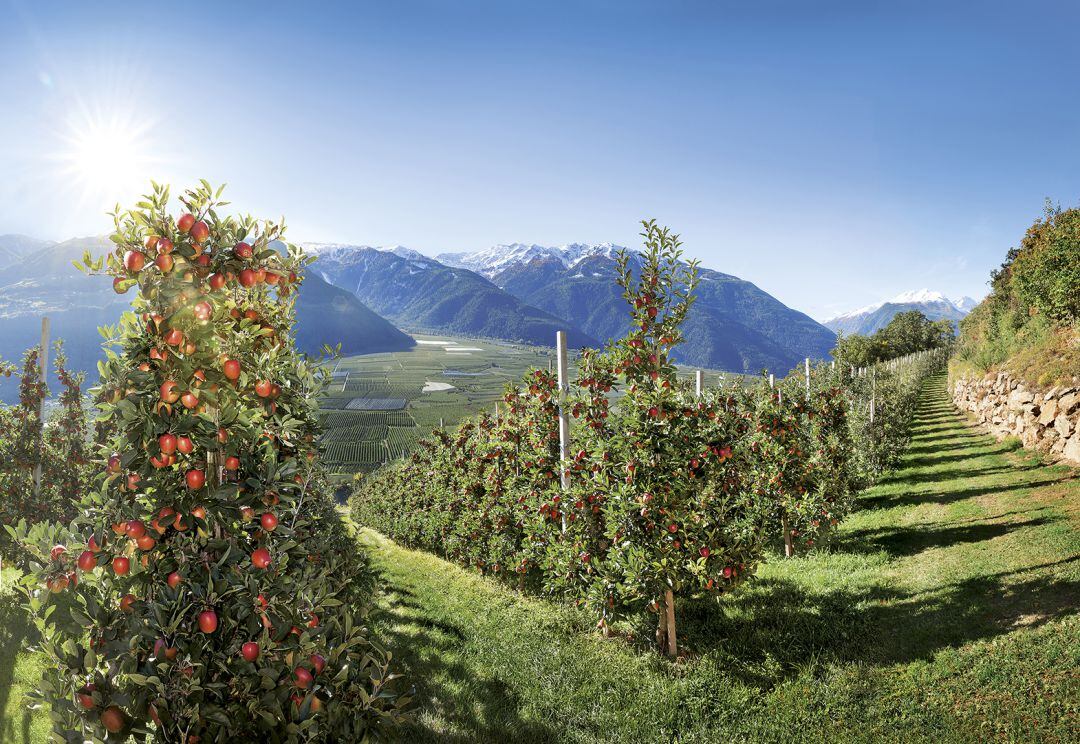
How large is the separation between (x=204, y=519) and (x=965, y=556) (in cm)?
1151

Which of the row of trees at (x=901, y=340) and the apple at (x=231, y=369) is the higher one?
the row of trees at (x=901, y=340)

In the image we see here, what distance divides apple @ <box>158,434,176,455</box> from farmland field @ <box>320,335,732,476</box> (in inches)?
1300

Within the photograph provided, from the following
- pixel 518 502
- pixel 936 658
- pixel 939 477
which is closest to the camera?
Answer: pixel 936 658

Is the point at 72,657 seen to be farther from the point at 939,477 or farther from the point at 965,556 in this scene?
the point at 939,477

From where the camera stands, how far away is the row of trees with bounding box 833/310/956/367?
67188mm

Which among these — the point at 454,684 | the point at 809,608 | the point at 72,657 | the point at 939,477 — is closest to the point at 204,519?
the point at 72,657

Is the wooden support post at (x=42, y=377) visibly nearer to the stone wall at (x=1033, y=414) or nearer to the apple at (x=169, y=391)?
the apple at (x=169, y=391)

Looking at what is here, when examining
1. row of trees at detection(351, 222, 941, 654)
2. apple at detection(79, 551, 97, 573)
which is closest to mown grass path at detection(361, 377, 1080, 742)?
row of trees at detection(351, 222, 941, 654)

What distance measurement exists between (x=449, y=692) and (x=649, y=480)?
342 cm

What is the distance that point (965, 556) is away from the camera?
8.84 meters

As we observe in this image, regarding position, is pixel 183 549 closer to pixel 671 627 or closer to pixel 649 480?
pixel 649 480

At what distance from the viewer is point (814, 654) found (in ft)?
20.1

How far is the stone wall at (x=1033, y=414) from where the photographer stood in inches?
498

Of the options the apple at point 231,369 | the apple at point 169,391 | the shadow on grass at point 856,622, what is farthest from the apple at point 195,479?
the shadow on grass at point 856,622
